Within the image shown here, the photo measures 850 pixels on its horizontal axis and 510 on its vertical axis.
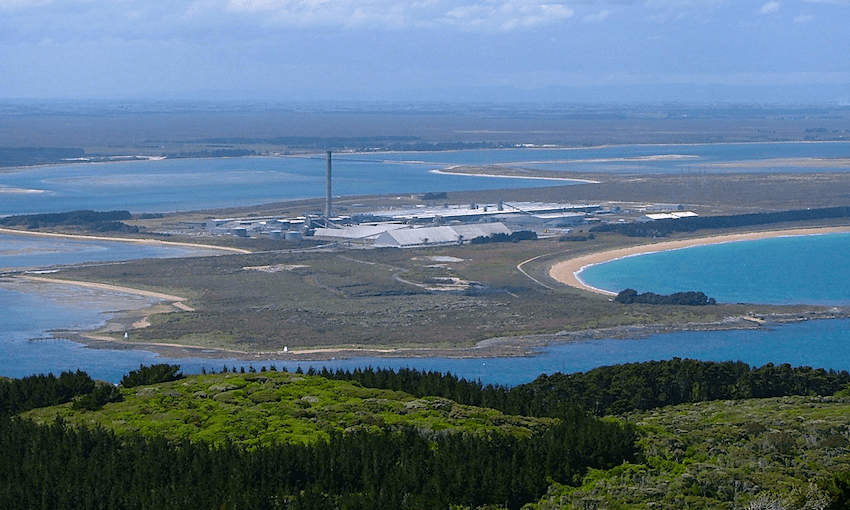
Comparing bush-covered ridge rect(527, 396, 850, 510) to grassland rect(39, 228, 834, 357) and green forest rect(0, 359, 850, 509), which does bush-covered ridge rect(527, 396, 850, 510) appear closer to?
green forest rect(0, 359, 850, 509)

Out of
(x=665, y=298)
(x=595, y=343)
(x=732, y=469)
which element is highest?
(x=732, y=469)

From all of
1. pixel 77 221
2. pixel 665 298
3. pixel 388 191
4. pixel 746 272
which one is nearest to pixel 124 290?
pixel 665 298

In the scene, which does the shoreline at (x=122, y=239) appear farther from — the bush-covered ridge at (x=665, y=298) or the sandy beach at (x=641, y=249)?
the bush-covered ridge at (x=665, y=298)

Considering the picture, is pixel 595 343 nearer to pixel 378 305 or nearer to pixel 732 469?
pixel 378 305

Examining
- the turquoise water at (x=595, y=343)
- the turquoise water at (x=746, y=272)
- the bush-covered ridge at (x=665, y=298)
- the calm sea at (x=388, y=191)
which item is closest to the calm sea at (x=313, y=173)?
the calm sea at (x=388, y=191)

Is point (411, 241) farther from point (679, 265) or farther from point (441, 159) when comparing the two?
point (441, 159)

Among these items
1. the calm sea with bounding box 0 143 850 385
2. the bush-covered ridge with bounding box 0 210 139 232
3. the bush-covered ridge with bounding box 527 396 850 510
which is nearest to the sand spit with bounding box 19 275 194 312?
the calm sea with bounding box 0 143 850 385

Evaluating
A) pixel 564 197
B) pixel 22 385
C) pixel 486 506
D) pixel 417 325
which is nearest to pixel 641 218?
pixel 564 197
